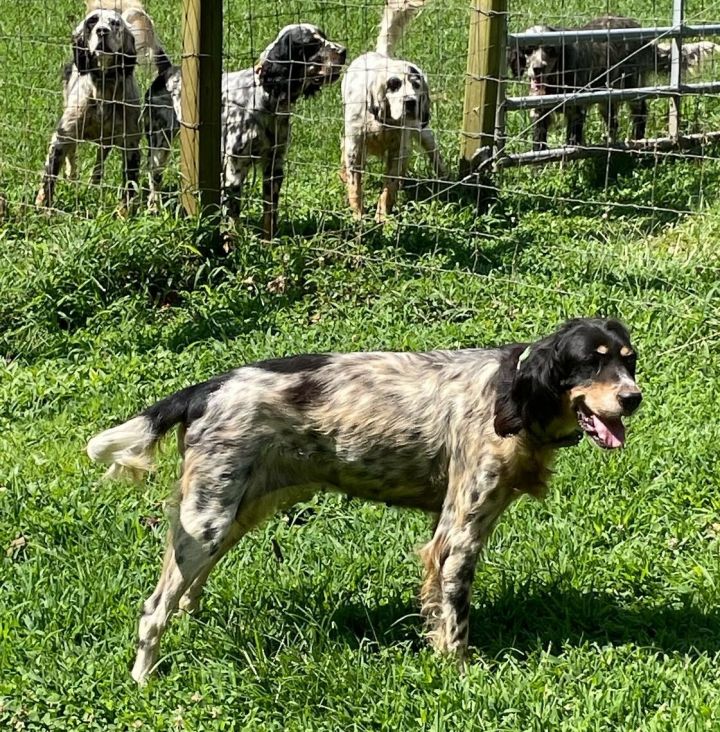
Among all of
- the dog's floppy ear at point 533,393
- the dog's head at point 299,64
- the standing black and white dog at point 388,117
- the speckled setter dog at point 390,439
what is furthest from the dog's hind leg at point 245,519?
the standing black and white dog at point 388,117

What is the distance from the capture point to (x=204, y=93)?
7.12m

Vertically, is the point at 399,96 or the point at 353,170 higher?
the point at 399,96

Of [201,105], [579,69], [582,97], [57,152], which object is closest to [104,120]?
[57,152]

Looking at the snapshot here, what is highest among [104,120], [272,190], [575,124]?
[575,124]

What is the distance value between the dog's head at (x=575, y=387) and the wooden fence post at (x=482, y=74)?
4721 mm

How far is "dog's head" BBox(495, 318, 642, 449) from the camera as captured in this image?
3922mm

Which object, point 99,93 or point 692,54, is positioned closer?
point 99,93

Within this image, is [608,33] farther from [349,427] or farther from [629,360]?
[349,427]

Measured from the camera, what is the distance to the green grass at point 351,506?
3.85 meters

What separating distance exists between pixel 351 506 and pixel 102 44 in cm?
541

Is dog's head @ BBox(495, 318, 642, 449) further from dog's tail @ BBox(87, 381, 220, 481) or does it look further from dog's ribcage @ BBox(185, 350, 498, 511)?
dog's tail @ BBox(87, 381, 220, 481)

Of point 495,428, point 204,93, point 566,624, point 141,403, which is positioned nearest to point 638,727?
point 566,624

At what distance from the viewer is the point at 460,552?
4176 mm

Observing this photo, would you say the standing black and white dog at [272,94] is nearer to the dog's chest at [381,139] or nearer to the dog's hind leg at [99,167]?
the dog's hind leg at [99,167]
